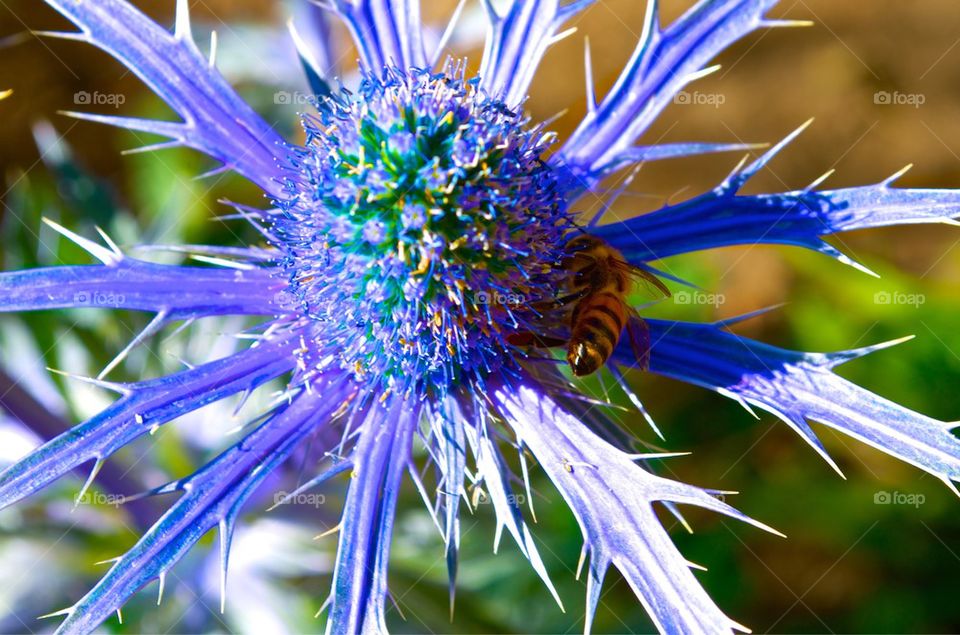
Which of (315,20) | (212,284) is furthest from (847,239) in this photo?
(212,284)

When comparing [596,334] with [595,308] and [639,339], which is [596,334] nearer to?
[595,308]

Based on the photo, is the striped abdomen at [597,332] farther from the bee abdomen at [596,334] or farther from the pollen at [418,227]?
the pollen at [418,227]

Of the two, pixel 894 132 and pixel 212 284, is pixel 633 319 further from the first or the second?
pixel 894 132

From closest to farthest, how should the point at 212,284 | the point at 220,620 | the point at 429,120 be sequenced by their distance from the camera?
the point at 429,120
the point at 212,284
the point at 220,620

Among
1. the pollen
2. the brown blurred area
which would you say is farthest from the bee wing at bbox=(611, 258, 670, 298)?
the brown blurred area

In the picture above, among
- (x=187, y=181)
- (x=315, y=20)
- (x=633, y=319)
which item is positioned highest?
(x=315, y=20)

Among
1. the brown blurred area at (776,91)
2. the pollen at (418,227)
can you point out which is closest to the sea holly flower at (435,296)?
the pollen at (418,227)

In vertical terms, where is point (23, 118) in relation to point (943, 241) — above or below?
above

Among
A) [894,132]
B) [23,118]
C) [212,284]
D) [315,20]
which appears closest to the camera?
[212,284]
